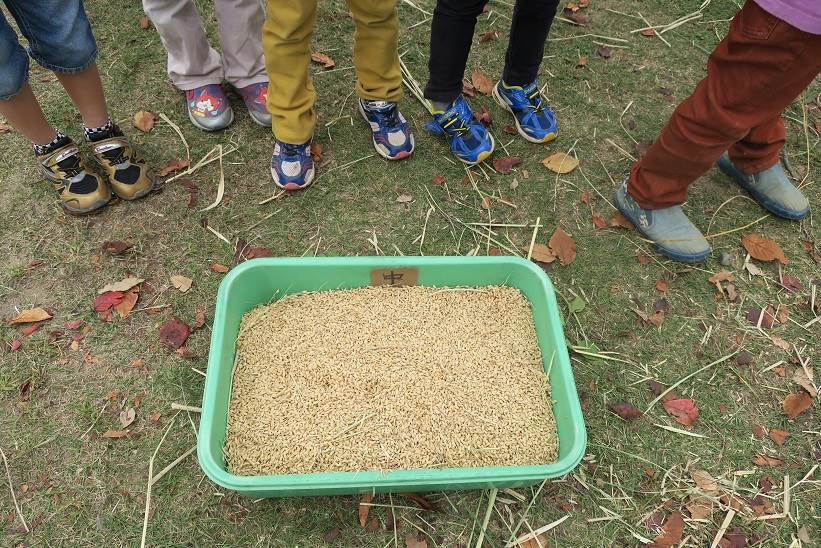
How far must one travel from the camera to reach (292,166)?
2246 millimetres

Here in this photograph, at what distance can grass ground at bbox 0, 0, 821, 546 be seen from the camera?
1659 millimetres

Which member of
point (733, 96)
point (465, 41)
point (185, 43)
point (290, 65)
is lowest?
point (185, 43)

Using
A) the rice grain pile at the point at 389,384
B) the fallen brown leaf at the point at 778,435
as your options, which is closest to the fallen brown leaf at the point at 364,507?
the rice grain pile at the point at 389,384

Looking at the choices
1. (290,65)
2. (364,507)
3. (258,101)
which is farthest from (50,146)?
(364,507)

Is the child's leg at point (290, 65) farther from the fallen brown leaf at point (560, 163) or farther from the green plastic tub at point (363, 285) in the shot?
the fallen brown leaf at point (560, 163)

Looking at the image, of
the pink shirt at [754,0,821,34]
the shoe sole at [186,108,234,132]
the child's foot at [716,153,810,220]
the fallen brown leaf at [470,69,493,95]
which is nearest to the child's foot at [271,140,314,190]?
the shoe sole at [186,108,234,132]

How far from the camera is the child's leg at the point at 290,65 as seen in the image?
5.78ft

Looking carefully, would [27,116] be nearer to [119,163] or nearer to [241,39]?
[119,163]

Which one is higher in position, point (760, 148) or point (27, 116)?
point (760, 148)

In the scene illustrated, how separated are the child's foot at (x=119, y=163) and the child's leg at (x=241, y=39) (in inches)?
21.8

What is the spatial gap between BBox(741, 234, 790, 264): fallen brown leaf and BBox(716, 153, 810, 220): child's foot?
6.4 inches

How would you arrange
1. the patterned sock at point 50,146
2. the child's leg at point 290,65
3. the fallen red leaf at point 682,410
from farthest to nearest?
the patterned sock at point 50,146 → the fallen red leaf at point 682,410 → the child's leg at point 290,65

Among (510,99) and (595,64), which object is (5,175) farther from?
(595,64)

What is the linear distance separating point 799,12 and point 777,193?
112cm
